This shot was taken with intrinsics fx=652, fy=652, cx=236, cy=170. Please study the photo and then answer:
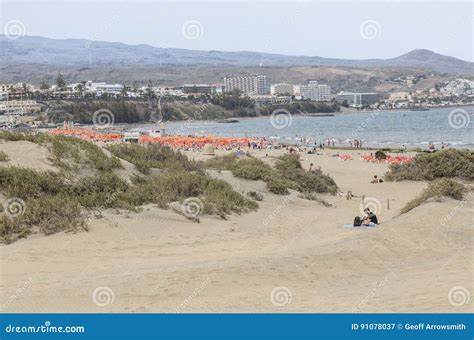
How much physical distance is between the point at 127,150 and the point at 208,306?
39.4 feet

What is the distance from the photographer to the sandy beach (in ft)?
31.1

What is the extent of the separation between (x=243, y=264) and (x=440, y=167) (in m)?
17.7

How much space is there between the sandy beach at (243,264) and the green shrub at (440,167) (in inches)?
362

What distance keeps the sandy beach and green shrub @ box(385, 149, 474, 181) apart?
30.2 feet

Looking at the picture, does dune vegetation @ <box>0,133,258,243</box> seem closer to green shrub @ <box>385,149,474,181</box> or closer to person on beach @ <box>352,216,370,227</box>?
person on beach @ <box>352,216,370,227</box>

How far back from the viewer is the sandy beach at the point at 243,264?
31.1 feet

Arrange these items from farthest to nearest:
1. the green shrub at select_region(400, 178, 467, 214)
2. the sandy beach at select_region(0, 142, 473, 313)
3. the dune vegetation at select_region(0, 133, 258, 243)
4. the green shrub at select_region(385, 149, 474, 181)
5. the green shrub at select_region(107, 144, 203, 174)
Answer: the green shrub at select_region(385, 149, 474, 181), the green shrub at select_region(107, 144, 203, 174), the green shrub at select_region(400, 178, 467, 214), the dune vegetation at select_region(0, 133, 258, 243), the sandy beach at select_region(0, 142, 473, 313)

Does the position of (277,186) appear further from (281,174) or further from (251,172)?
(281,174)

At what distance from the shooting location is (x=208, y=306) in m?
9.30

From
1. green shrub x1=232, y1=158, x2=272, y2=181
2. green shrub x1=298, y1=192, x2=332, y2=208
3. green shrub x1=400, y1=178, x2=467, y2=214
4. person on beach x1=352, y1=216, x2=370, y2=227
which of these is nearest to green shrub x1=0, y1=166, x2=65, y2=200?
green shrub x1=232, y1=158, x2=272, y2=181

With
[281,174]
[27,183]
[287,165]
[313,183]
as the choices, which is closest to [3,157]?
[27,183]

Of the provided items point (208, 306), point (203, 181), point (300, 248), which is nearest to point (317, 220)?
point (203, 181)

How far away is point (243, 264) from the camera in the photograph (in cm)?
1122

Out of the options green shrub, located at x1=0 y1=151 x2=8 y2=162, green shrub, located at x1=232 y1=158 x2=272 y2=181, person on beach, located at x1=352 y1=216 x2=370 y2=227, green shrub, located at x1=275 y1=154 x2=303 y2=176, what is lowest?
person on beach, located at x1=352 y1=216 x2=370 y2=227
